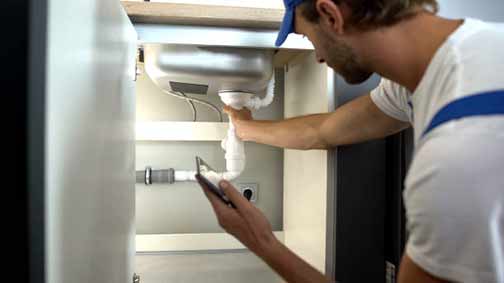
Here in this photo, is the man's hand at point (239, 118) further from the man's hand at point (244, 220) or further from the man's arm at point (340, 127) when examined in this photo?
the man's hand at point (244, 220)

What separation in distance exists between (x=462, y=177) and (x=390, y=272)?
1.53ft

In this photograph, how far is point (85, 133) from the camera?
0.49 meters

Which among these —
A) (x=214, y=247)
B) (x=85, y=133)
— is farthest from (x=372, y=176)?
(x=214, y=247)

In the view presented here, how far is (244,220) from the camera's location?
705 millimetres

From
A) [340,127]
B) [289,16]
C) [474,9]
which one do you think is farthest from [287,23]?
[474,9]

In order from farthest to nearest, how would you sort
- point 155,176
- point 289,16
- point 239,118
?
point 155,176 → point 239,118 → point 289,16

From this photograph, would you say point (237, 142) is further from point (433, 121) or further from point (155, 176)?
point (433, 121)

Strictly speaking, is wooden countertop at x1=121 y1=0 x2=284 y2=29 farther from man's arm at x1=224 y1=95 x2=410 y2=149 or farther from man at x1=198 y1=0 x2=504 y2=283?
man's arm at x1=224 y1=95 x2=410 y2=149

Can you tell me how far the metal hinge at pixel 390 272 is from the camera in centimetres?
81

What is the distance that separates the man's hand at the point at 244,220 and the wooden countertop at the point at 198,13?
13.1 inches

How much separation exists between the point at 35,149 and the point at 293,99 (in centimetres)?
94

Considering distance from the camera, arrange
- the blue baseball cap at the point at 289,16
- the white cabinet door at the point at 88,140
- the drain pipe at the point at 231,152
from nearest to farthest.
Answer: the white cabinet door at the point at 88,140 → the blue baseball cap at the point at 289,16 → the drain pipe at the point at 231,152

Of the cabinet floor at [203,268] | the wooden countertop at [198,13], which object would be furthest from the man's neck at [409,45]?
the cabinet floor at [203,268]

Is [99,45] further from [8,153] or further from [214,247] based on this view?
[214,247]
